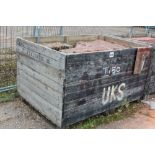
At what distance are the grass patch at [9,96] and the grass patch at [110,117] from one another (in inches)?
65.3

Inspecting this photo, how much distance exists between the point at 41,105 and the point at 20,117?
1.52ft

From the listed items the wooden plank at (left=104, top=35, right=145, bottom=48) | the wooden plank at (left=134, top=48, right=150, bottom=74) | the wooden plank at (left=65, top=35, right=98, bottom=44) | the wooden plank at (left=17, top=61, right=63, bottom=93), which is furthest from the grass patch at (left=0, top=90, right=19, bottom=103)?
the wooden plank at (left=134, top=48, right=150, bottom=74)

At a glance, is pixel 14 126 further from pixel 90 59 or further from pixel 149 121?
pixel 149 121

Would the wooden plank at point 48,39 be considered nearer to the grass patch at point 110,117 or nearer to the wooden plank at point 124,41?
the wooden plank at point 124,41

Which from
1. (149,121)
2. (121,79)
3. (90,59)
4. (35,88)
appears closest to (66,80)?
(90,59)

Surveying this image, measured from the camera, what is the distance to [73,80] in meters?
4.71

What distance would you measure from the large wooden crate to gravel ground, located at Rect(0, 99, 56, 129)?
14 cm

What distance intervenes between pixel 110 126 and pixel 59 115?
101 centimetres

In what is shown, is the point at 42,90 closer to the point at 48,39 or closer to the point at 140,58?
the point at 48,39

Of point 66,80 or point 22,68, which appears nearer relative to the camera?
point 66,80

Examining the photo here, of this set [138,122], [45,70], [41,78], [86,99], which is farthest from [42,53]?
[138,122]

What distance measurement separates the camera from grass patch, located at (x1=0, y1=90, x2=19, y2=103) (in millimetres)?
6014

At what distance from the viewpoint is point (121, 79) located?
5605 millimetres

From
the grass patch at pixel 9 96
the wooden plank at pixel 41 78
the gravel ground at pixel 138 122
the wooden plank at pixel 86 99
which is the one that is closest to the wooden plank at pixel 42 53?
the wooden plank at pixel 41 78
